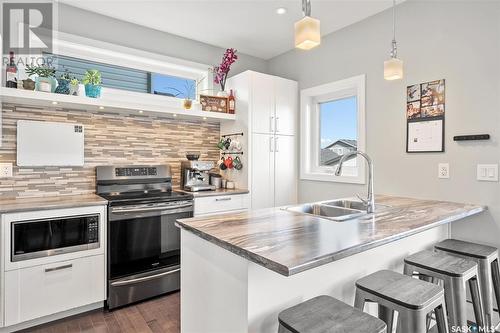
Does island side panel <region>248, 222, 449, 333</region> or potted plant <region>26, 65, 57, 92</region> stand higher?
potted plant <region>26, 65, 57, 92</region>

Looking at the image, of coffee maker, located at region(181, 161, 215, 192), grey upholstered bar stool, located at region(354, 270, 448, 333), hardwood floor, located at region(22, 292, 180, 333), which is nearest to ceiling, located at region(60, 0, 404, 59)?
coffee maker, located at region(181, 161, 215, 192)

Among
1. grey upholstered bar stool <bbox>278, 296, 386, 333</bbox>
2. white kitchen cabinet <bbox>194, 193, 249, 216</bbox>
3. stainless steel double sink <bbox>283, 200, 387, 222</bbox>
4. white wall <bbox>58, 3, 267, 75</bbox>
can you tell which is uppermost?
white wall <bbox>58, 3, 267, 75</bbox>

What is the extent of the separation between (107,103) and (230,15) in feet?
4.72

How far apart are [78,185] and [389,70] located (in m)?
2.80

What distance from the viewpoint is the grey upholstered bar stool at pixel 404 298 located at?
3.86 ft

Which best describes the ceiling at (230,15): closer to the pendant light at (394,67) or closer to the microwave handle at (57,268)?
the pendant light at (394,67)

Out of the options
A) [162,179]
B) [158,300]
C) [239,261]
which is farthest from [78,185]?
[239,261]

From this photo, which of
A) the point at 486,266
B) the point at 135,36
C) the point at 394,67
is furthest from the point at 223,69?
the point at 486,266

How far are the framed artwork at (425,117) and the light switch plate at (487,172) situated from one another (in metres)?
0.30

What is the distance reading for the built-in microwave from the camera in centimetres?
200

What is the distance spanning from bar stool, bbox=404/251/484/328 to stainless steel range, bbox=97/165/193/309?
1.92 metres

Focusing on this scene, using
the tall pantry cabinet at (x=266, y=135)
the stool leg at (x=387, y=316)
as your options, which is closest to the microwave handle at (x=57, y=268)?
the tall pantry cabinet at (x=266, y=135)

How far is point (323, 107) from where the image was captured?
11.6ft

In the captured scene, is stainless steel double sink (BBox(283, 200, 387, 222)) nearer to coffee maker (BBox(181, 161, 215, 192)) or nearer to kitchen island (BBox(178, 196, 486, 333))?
kitchen island (BBox(178, 196, 486, 333))
